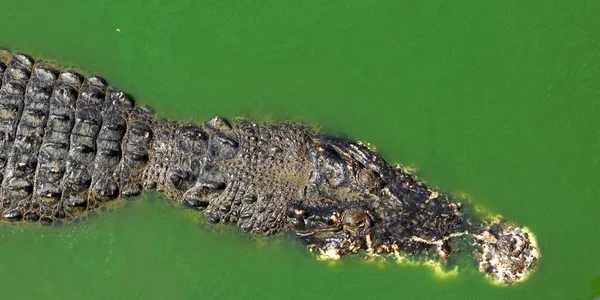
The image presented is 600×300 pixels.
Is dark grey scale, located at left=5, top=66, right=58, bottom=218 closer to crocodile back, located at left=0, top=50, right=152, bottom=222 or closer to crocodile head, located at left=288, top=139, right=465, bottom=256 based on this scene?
crocodile back, located at left=0, top=50, right=152, bottom=222

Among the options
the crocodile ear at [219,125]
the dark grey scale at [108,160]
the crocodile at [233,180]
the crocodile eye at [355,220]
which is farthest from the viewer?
the crocodile ear at [219,125]

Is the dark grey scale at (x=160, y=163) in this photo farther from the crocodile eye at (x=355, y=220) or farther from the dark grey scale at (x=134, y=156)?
the crocodile eye at (x=355, y=220)

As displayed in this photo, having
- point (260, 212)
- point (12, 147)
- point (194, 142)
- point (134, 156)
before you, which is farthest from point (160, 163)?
point (12, 147)

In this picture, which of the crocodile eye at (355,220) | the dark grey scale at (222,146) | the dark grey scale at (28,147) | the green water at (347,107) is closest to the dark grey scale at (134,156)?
the green water at (347,107)

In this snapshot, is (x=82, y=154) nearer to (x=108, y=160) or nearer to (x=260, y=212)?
(x=108, y=160)

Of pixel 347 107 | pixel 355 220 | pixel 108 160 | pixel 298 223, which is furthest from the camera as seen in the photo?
pixel 347 107

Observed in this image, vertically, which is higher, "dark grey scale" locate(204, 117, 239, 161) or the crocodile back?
"dark grey scale" locate(204, 117, 239, 161)

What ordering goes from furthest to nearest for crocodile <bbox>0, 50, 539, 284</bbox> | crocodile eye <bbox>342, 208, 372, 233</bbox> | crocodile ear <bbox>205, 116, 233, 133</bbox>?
crocodile ear <bbox>205, 116, 233, 133</bbox>, crocodile <bbox>0, 50, 539, 284</bbox>, crocodile eye <bbox>342, 208, 372, 233</bbox>

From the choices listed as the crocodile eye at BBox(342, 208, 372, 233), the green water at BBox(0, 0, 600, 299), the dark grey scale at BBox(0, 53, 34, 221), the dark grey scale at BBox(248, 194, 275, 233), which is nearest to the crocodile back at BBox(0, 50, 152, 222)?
the dark grey scale at BBox(0, 53, 34, 221)
